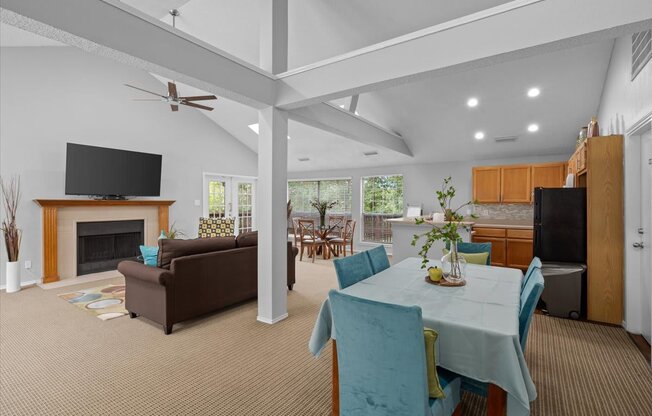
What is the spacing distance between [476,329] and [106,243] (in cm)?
646

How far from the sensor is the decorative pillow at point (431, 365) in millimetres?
1376

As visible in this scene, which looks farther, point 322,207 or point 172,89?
point 322,207

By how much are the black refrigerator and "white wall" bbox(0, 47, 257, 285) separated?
658cm

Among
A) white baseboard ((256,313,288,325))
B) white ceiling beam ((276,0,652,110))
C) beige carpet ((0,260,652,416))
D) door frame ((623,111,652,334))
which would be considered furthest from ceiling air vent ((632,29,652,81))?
white baseboard ((256,313,288,325))

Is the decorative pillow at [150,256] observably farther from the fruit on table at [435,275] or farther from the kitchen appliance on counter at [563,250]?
the kitchen appliance on counter at [563,250]

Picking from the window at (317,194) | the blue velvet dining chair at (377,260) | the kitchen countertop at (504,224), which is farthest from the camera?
the window at (317,194)

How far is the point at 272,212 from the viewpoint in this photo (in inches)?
134

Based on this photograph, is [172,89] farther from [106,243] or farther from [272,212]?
[106,243]

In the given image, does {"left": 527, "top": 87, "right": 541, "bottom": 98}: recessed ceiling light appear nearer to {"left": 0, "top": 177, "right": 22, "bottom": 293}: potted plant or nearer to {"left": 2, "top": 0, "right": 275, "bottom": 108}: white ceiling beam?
{"left": 2, "top": 0, "right": 275, "bottom": 108}: white ceiling beam

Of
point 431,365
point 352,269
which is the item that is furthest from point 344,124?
point 431,365

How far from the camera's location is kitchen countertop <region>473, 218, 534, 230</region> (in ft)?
17.9

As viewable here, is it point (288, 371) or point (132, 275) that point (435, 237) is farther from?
point (132, 275)

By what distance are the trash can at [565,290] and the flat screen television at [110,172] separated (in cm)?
662

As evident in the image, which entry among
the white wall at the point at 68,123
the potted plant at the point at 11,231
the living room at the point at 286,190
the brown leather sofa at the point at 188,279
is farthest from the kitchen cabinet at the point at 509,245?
the potted plant at the point at 11,231
